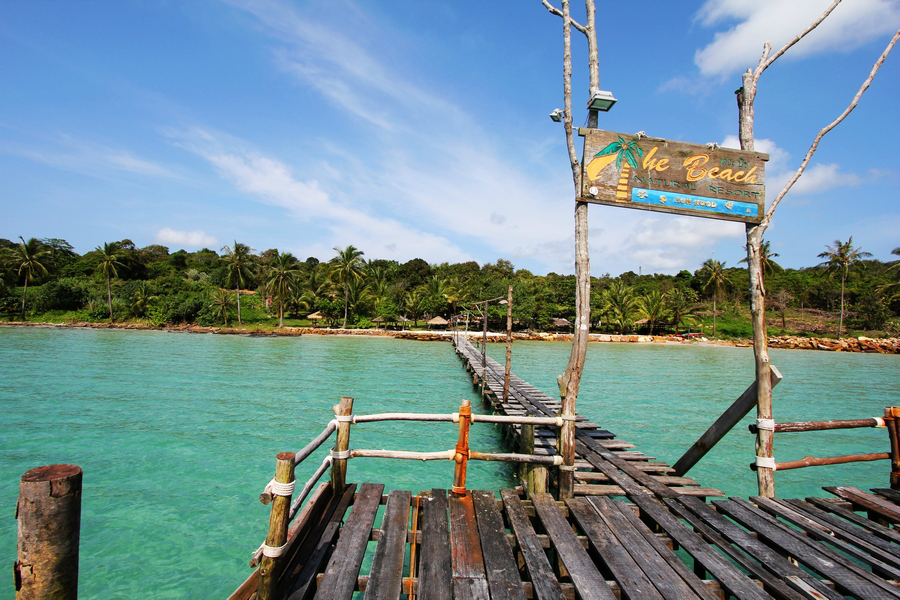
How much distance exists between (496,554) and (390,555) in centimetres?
81

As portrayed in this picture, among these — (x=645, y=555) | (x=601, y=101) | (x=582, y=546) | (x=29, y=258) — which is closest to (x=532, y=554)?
(x=582, y=546)

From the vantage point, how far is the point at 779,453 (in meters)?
9.73

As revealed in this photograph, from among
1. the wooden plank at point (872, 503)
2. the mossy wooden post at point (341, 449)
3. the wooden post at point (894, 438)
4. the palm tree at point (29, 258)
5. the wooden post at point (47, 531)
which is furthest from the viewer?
the palm tree at point (29, 258)

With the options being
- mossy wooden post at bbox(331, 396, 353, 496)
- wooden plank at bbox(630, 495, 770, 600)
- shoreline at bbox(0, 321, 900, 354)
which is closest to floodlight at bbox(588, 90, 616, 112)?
mossy wooden post at bbox(331, 396, 353, 496)

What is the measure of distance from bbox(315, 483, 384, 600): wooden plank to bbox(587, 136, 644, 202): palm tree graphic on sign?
4.13 meters

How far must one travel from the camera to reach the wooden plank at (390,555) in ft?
9.29

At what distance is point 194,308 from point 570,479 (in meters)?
53.1

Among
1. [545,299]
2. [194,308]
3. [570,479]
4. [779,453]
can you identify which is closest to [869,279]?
[545,299]

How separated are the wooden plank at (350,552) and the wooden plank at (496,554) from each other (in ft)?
3.05

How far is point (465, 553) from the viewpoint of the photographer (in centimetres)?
329

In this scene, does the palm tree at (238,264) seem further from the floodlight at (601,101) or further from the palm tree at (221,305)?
the floodlight at (601,101)

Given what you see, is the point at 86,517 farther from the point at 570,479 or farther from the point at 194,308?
the point at 194,308

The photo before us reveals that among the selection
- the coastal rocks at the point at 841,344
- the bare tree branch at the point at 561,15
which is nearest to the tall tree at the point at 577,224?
the bare tree branch at the point at 561,15

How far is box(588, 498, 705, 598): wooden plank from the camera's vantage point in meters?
2.92
